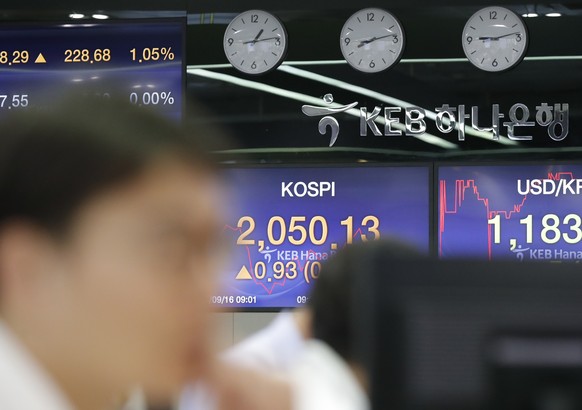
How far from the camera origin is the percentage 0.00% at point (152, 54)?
5.75 metres

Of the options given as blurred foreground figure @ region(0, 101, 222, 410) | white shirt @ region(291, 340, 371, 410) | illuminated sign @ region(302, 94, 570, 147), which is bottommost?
white shirt @ region(291, 340, 371, 410)

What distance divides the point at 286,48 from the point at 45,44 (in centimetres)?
131

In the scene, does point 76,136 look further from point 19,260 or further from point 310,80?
point 310,80

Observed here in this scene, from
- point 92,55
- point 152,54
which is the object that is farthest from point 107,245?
point 92,55

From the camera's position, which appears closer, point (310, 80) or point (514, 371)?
point (514, 371)

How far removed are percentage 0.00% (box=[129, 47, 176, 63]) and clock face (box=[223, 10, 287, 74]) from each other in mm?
294

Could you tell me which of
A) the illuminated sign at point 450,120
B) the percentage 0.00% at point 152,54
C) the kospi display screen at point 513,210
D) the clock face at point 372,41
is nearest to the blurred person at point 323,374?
the kospi display screen at point 513,210

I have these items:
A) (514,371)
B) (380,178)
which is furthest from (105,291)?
(380,178)

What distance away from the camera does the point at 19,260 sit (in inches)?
28.4

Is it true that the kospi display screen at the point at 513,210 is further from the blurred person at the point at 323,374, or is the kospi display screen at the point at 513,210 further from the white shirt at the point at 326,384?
the white shirt at the point at 326,384

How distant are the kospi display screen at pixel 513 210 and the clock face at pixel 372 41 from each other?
677 mm

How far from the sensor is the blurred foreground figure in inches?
27.5

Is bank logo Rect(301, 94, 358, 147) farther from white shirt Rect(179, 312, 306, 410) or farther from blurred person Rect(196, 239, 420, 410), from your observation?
blurred person Rect(196, 239, 420, 410)

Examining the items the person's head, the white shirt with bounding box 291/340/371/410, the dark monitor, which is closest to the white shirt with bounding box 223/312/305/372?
the person's head
